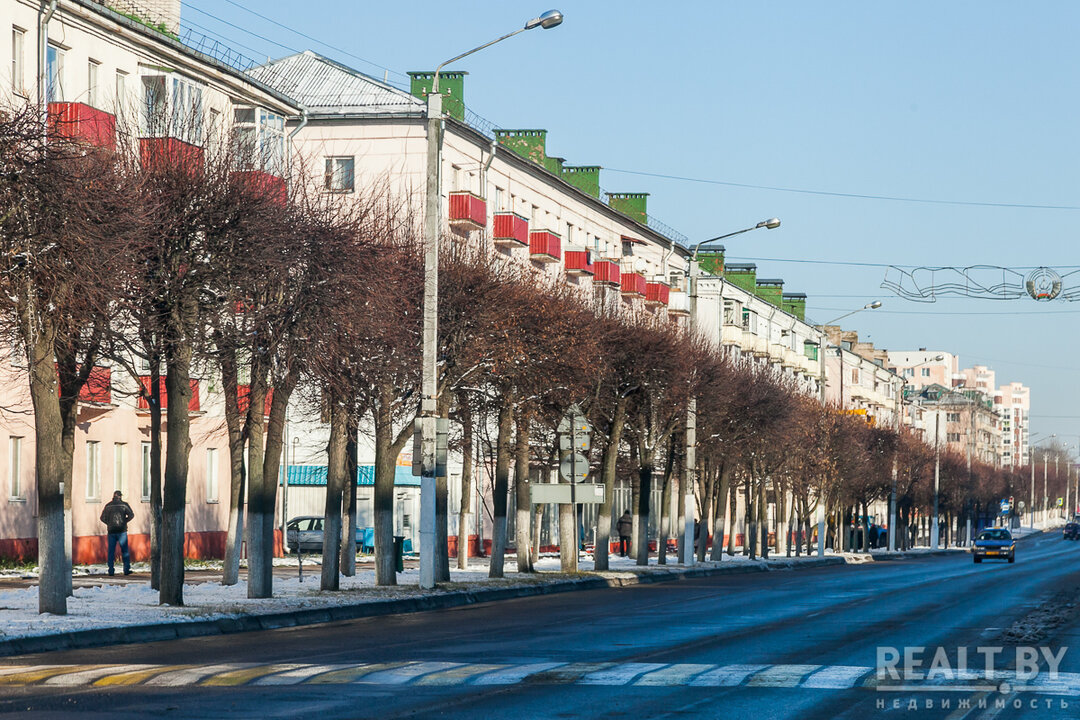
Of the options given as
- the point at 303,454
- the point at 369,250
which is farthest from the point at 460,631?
the point at 303,454

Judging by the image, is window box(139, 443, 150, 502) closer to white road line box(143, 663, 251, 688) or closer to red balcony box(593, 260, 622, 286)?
red balcony box(593, 260, 622, 286)

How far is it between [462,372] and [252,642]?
14.4 meters

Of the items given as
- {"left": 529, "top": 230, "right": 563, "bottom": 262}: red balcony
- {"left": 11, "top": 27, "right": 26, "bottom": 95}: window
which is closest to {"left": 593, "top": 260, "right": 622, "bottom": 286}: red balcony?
{"left": 529, "top": 230, "right": 563, "bottom": 262}: red balcony

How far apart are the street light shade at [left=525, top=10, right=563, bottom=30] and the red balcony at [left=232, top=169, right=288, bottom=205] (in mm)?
5766

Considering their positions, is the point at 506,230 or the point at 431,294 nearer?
the point at 431,294

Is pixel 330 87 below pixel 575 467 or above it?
above

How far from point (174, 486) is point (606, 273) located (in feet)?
157

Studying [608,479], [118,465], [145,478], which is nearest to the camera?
[118,465]

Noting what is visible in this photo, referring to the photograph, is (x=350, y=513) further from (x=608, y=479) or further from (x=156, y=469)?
(x=608, y=479)

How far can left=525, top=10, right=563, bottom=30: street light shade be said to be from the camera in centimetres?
2828

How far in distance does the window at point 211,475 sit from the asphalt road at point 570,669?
23465mm

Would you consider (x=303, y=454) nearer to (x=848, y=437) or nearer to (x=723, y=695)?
(x=848, y=437)

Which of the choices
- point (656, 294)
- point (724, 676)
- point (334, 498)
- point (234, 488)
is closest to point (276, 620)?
point (334, 498)

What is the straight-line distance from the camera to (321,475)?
57281 mm
